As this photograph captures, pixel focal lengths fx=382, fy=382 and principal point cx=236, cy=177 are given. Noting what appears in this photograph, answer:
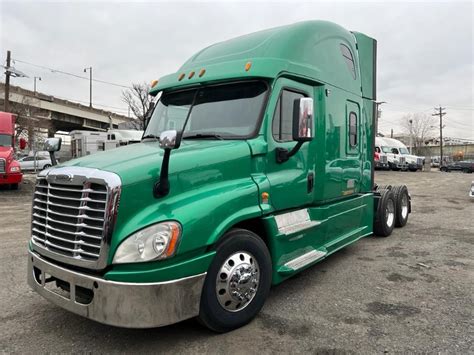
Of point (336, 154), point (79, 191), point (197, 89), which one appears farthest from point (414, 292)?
point (79, 191)

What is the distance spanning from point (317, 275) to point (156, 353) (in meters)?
2.67

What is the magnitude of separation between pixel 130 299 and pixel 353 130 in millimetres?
4248

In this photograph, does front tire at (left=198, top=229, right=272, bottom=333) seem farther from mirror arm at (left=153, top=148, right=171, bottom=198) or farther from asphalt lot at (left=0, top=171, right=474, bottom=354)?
mirror arm at (left=153, top=148, right=171, bottom=198)

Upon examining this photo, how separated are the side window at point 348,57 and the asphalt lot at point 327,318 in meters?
2.97

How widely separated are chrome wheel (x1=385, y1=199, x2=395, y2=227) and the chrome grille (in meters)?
5.98

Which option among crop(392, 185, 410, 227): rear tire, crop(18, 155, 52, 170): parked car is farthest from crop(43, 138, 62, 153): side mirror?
crop(18, 155, 52, 170): parked car

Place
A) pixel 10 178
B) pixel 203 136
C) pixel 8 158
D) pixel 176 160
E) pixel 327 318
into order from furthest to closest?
pixel 10 178
pixel 8 158
pixel 203 136
pixel 327 318
pixel 176 160

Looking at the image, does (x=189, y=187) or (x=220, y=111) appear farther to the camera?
(x=220, y=111)

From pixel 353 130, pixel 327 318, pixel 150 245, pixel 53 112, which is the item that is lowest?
pixel 327 318

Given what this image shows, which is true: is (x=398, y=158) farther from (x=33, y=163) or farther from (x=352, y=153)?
(x=352, y=153)

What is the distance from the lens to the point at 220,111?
4172mm

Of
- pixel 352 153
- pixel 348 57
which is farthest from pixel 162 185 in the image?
pixel 348 57

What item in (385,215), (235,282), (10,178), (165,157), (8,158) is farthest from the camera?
(10,178)

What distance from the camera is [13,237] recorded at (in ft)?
24.7
